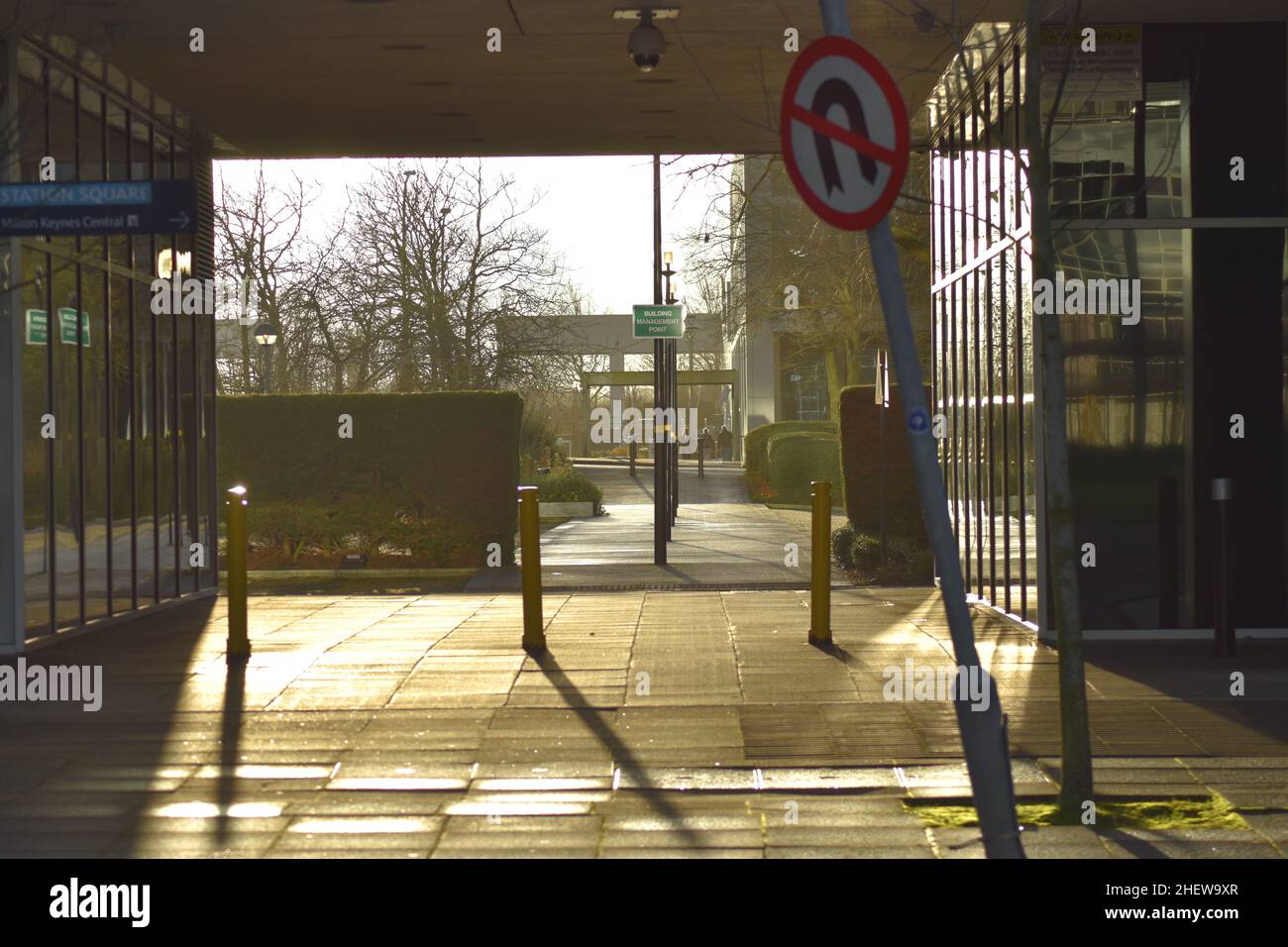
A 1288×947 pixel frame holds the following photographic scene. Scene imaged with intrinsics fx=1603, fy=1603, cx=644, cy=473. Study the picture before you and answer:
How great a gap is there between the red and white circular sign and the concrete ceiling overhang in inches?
163

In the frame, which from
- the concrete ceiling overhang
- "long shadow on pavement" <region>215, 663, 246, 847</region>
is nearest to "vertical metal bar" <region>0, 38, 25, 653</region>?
the concrete ceiling overhang

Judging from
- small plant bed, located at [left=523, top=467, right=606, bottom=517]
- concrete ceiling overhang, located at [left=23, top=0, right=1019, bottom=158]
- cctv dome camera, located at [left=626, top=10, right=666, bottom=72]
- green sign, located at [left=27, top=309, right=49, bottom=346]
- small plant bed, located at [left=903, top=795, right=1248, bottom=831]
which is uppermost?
concrete ceiling overhang, located at [left=23, top=0, right=1019, bottom=158]

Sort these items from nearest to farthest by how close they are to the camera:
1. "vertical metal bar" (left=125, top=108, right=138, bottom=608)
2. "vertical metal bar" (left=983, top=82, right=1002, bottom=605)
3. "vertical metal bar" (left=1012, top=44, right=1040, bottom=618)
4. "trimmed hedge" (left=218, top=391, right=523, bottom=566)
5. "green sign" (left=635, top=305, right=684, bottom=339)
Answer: "vertical metal bar" (left=1012, top=44, right=1040, bottom=618)
"vertical metal bar" (left=983, top=82, right=1002, bottom=605)
"vertical metal bar" (left=125, top=108, right=138, bottom=608)
"trimmed hedge" (left=218, top=391, right=523, bottom=566)
"green sign" (left=635, top=305, right=684, bottom=339)

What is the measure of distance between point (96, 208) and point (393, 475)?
1251 centimetres

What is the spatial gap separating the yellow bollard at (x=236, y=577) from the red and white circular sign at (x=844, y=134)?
244 inches

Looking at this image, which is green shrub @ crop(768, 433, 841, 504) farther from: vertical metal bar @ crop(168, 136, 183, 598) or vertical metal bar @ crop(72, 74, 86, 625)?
vertical metal bar @ crop(72, 74, 86, 625)

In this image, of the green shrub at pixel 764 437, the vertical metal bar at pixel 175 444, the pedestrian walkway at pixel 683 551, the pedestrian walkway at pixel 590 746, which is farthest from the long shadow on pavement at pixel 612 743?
the green shrub at pixel 764 437

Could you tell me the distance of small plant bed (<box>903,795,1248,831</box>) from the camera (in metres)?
5.95

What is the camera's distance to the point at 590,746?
750 centimetres

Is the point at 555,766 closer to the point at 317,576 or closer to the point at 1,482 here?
the point at 1,482

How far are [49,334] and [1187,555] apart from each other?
26.1 feet

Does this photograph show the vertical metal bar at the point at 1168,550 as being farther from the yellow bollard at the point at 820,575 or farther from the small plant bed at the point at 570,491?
the small plant bed at the point at 570,491

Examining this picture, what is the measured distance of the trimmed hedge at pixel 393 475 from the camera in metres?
19.9

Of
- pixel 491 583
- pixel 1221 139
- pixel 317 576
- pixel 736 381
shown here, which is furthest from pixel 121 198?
pixel 736 381
